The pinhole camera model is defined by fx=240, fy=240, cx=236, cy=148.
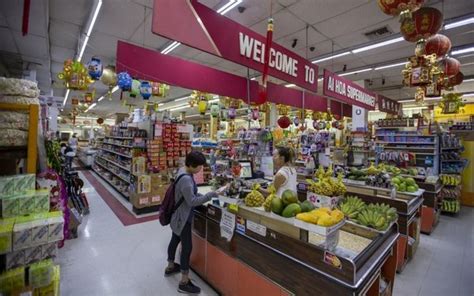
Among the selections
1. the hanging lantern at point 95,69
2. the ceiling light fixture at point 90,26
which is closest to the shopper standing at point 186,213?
the hanging lantern at point 95,69

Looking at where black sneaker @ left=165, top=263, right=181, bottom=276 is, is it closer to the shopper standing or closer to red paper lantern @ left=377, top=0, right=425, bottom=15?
the shopper standing

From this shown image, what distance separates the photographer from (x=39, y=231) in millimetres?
1307

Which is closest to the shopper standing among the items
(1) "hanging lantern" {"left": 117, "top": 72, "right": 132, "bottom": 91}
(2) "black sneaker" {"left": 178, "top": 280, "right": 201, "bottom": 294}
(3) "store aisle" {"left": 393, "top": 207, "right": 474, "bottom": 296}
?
(2) "black sneaker" {"left": 178, "top": 280, "right": 201, "bottom": 294}

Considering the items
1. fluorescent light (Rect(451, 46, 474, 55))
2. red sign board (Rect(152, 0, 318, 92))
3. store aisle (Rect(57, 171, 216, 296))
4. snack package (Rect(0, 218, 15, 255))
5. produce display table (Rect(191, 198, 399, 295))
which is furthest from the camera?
fluorescent light (Rect(451, 46, 474, 55))

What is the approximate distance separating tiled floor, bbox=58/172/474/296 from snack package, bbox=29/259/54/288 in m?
1.61

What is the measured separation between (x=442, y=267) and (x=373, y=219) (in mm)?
2303

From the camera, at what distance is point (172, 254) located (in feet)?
9.85

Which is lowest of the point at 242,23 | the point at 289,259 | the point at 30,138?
the point at 289,259

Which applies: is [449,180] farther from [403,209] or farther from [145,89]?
[145,89]

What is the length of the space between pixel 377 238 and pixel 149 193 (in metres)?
4.87

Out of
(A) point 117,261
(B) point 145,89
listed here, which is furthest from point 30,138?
(B) point 145,89

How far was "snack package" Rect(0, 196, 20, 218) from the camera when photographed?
134 cm

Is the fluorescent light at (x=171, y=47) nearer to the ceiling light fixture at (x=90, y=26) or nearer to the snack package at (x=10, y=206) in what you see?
the ceiling light fixture at (x=90, y=26)

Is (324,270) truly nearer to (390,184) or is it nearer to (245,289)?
(245,289)
